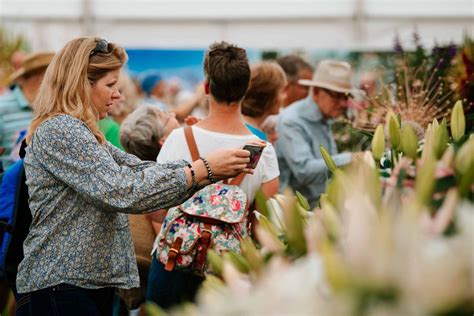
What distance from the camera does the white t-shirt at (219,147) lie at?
2.84 metres

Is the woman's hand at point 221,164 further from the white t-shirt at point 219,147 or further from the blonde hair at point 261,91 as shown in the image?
the blonde hair at point 261,91

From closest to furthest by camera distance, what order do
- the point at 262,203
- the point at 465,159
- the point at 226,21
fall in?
the point at 465,159 → the point at 262,203 → the point at 226,21

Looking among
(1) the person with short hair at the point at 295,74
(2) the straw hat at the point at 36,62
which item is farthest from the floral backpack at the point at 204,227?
(1) the person with short hair at the point at 295,74

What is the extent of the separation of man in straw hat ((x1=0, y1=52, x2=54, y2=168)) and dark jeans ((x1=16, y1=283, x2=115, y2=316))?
2.29 meters

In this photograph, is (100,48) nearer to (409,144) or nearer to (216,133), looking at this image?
(216,133)

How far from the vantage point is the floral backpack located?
9.00ft

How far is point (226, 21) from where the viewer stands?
9.84 meters

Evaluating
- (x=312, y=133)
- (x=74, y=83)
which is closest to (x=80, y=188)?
(x=74, y=83)

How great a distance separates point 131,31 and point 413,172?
8915 millimetres

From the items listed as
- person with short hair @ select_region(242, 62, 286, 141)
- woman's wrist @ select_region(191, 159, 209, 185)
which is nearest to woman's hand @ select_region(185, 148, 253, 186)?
woman's wrist @ select_region(191, 159, 209, 185)

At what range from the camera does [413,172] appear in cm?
139

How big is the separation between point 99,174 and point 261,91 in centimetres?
163

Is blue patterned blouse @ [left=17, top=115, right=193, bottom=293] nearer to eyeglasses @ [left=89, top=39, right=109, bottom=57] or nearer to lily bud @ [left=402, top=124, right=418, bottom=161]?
eyeglasses @ [left=89, top=39, right=109, bottom=57]

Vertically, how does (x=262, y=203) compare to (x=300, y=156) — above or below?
above
